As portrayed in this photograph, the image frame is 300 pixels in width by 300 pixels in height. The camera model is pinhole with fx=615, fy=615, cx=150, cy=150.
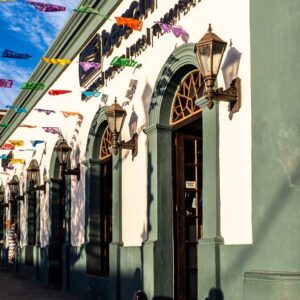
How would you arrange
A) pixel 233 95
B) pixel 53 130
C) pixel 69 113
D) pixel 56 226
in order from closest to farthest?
pixel 233 95
pixel 69 113
pixel 53 130
pixel 56 226

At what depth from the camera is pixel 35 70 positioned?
16.6 meters

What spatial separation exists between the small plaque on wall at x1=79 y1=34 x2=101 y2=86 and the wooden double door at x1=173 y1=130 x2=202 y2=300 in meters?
3.85

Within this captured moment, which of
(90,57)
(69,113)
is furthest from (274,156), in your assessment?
(69,113)

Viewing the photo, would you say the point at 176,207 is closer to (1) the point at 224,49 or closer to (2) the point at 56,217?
(1) the point at 224,49

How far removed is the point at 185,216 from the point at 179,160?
2.60 ft

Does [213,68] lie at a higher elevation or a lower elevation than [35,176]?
higher

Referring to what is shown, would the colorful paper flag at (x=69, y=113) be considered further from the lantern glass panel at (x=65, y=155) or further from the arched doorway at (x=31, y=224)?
the arched doorway at (x=31, y=224)

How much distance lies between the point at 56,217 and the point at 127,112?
5899mm

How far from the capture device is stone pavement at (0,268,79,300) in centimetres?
1211

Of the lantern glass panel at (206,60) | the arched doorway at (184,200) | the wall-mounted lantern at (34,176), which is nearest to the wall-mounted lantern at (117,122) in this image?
the arched doorway at (184,200)

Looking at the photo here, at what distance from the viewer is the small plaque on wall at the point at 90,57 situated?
12031mm

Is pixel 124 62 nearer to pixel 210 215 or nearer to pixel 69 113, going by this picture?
pixel 210 215

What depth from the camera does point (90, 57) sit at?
12508mm

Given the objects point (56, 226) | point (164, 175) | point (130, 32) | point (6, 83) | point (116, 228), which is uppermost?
point (130, 32)
